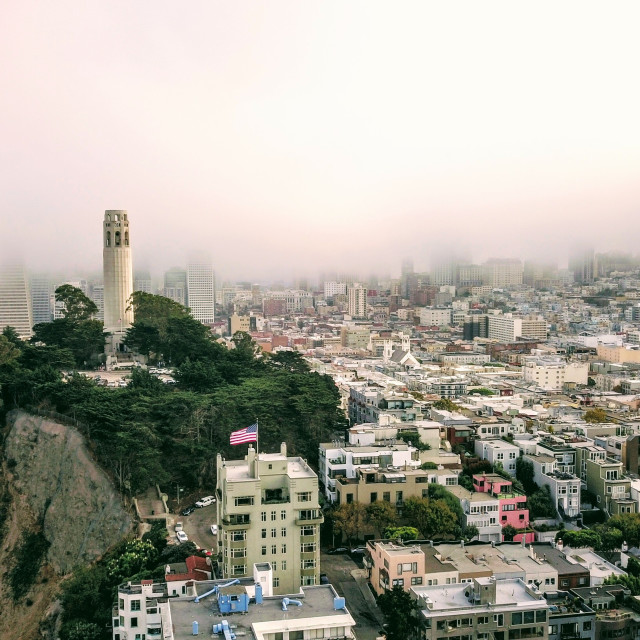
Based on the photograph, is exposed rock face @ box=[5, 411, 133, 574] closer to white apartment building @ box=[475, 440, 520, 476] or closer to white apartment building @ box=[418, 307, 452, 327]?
white apartment building @ box=[475, 440, 520, 476]

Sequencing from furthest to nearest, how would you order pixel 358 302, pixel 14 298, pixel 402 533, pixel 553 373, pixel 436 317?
1. pixel 358 302
2. pixel 436 317
3. pixel 14 298
4. pixel 553 373
5. pixel 402 533

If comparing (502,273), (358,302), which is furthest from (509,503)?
(502,273)

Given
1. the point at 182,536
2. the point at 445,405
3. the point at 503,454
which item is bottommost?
the point at 182,536

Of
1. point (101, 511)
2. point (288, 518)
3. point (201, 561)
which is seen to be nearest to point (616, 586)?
point (288, 518)

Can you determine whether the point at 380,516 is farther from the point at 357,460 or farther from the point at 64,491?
the point at 64,491

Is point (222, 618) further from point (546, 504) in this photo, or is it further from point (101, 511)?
point (546, 504)

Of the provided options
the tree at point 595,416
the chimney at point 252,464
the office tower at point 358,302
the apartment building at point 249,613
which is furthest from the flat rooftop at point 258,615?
the office tower at point 358,302

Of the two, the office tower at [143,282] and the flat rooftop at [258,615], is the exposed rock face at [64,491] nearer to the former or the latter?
the flat rooftop at [258,615]
